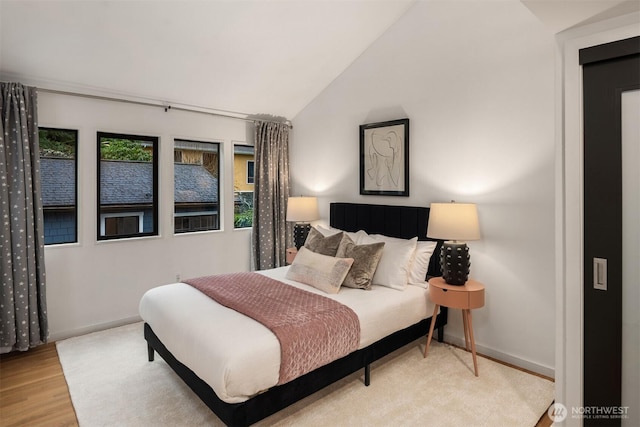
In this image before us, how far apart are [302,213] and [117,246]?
2.10 meters

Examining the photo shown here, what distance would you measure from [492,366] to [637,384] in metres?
1.30

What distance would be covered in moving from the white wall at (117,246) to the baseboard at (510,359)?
297 cm

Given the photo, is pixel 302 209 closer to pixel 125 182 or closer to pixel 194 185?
pixel 194 185

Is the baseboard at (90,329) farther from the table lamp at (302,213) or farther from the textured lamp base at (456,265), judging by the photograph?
the textured lamp base at (456,265)

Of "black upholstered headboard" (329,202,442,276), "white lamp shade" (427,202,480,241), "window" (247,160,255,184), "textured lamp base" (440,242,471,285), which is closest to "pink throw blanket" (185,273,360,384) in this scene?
"textured lamp base" (440,242,471,285)

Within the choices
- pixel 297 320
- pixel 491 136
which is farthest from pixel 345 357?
pixel 491 136

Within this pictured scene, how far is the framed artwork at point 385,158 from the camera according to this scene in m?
3.74

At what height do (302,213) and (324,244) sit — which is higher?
(302,213)

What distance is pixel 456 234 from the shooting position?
2.89 meters

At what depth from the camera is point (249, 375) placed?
1.89 metres

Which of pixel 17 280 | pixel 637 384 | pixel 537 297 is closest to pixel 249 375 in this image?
pixel 637 384

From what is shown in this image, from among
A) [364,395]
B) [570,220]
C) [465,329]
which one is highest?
[570,220]

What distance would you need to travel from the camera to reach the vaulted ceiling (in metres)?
2.83

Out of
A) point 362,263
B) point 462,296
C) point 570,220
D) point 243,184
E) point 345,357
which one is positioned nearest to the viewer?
point 570,220
